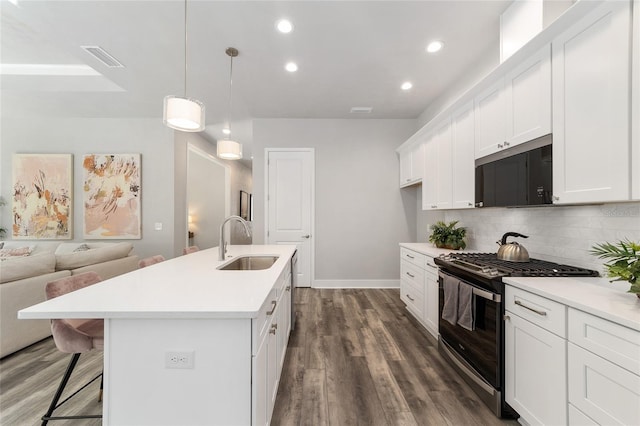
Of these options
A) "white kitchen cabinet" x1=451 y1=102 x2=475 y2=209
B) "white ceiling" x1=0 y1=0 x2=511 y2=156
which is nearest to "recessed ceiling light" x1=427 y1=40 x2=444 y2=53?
"white ceiling" x1=0 y1=0 x2=511 y2=156

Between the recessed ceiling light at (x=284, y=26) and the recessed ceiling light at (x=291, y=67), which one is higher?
the recessed ceiling light at (x=291, y=67)

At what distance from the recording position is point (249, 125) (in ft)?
16.8

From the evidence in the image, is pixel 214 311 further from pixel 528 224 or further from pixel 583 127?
pixel 528 224

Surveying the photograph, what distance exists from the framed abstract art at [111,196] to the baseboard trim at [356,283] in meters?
3.29

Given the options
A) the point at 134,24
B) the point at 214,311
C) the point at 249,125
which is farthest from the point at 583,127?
the point at 249,125

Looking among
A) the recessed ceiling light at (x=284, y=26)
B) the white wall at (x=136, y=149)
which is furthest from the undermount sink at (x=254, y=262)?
the white wall at (x=136, y=149)

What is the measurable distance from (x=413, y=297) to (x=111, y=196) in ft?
16.7

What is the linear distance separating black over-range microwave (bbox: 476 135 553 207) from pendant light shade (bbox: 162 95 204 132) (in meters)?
2.35

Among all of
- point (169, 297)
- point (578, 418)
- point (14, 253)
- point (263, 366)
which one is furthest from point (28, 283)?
point (578, 418)

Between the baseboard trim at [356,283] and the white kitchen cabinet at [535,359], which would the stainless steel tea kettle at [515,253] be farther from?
the baseboard trim at [356,283]

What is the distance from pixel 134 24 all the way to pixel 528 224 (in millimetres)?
3834

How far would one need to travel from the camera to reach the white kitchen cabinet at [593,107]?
125 cm

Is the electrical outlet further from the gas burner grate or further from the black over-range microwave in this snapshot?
the black over-range microwave

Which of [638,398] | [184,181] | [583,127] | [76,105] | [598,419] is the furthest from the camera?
[184,181]
